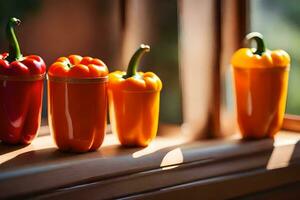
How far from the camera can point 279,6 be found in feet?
4.61

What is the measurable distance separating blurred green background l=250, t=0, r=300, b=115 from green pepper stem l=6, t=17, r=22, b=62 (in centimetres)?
61

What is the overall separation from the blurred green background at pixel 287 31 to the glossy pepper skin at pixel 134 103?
406mm

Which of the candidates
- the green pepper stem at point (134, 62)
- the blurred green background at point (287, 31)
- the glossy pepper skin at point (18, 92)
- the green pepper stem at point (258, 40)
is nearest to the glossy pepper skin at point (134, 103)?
the green pepper stem at point (134, 62)

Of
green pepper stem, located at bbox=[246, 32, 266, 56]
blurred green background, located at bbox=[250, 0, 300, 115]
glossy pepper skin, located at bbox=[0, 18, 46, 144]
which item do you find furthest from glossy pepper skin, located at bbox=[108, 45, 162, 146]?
blurred green background, located at bbox=[250, 0, 300, 115]

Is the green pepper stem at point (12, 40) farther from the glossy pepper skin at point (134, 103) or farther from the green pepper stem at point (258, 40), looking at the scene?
the green pepper stem at point (258, 40)

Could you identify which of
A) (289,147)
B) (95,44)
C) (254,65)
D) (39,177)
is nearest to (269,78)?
(254,65)

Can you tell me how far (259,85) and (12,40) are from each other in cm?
54

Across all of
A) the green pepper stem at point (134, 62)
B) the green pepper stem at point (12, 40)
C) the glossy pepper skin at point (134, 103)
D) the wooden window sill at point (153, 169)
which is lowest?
the wooden window sill at point (153, 169)

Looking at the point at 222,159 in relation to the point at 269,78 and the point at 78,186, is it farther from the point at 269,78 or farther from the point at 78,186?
the point at 78,186

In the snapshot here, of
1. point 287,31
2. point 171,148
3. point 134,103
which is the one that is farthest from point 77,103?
point 287,31

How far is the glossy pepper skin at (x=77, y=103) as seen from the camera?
1.06 m

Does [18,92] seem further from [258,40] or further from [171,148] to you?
[258,40]

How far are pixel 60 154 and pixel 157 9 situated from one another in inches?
16.1

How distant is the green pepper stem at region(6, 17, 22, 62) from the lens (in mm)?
1084
